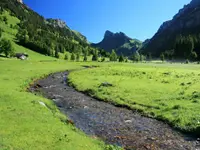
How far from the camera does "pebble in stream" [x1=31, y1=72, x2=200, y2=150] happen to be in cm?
2275

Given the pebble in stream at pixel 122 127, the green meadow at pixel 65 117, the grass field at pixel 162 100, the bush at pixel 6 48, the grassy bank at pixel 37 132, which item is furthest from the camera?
the bush at pixel 6 48

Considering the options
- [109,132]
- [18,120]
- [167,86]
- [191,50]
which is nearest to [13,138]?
[18,120]

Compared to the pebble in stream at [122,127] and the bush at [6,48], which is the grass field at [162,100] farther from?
the bush at [6,48]

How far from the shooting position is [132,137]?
24.3 m

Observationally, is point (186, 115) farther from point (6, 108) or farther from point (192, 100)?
point (6, 108)

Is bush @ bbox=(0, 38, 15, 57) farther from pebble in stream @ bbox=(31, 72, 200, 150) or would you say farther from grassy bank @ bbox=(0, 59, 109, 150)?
grassy bank @ bbox=(0, 59, 109, 150)

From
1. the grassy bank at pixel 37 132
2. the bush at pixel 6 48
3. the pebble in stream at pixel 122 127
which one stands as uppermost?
the bush at pixel 6 48

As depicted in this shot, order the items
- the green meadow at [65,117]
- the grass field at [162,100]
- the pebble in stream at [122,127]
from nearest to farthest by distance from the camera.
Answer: the green meadow at [65,117], the pebble in stream at [122,127], the grass field at [162,100]

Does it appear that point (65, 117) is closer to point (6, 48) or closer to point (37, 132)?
point (37, 132)

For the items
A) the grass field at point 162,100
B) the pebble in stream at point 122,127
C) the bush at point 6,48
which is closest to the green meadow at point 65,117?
the grass field at point 162,100

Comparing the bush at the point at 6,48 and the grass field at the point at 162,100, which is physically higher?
the bush at the point at 6,48

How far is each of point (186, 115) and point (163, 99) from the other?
27.8 feet

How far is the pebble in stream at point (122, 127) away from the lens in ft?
74.6

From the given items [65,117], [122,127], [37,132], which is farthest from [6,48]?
[37,132]
